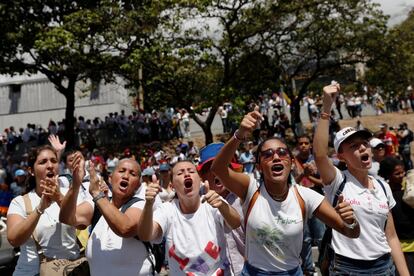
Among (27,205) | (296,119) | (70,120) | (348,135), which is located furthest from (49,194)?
(70,120)

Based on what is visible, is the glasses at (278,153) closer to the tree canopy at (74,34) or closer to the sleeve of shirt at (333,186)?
the sleeve of shirt at (333,186)

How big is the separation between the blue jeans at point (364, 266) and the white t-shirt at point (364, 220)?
0.04m

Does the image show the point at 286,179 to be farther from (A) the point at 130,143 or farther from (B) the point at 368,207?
(A) the point at 130,143

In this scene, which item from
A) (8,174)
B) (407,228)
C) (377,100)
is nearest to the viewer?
(407,228)

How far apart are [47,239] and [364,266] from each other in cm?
234

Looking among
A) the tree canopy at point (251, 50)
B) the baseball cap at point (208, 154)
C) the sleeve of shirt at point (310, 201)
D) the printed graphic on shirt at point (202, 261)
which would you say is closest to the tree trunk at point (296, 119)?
the tree canopy at point (251, 50)

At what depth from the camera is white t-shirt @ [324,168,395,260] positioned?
363cm

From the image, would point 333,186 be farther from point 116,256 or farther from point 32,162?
point 32,162

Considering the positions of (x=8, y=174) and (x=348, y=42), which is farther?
(x=348, y=42)

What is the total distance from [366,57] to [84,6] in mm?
13540

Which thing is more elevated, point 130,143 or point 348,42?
point 348,42

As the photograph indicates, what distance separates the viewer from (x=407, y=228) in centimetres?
422

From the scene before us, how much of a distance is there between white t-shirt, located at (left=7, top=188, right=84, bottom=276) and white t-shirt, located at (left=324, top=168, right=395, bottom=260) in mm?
1979

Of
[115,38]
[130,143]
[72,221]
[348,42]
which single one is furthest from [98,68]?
[72,221]
